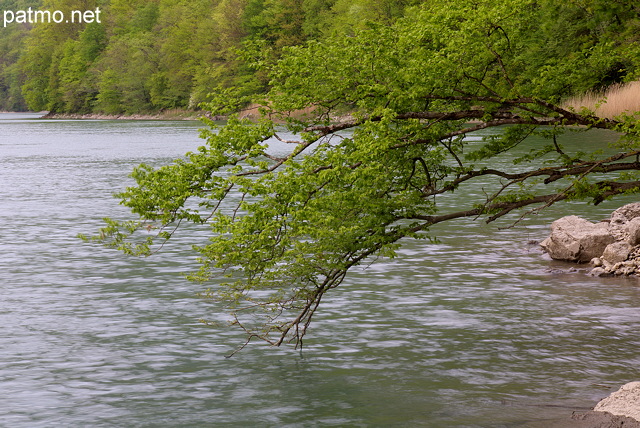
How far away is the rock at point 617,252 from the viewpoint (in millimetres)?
17797

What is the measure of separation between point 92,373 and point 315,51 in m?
5.37

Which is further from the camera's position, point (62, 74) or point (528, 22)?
point (62, 74)

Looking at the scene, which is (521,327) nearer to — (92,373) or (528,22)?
(528,22)

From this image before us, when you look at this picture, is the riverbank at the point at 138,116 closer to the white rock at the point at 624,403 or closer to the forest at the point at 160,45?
the forest at the point at 160,45

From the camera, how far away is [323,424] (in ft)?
33.2

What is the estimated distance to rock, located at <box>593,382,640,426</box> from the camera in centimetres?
921

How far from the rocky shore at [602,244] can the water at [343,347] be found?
562 mm

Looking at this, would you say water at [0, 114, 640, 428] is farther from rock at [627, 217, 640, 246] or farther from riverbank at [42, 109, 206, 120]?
riverbank at [42, 109, 206, 120]

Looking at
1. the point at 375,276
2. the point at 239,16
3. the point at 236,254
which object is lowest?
the point at 375,276

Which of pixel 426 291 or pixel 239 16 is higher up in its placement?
pixel 239 16

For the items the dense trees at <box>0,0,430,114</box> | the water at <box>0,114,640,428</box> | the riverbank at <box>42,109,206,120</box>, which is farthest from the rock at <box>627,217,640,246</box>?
the riverbank at <box>42,109,206,120</box>

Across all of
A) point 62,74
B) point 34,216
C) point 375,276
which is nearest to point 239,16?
point 62,74

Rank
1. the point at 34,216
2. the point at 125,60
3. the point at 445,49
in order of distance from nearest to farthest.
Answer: the point at 445,49 → the point at 34,216 → the point at 125,60

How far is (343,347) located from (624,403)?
15.5 ft
